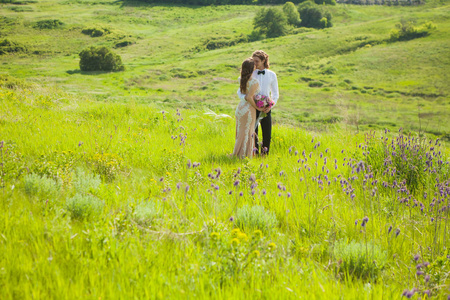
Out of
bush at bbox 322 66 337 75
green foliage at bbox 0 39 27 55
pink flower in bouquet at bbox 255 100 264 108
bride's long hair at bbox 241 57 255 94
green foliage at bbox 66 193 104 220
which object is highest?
green foliage at bbox 0 39 27 55

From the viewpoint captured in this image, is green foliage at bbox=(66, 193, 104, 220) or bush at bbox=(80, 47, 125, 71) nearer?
green foliage at bbox=(66, 193, 104, 220)

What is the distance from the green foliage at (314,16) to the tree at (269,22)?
1696 cm

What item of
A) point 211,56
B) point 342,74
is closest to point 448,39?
point 342,74

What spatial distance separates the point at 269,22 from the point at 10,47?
67792 mm

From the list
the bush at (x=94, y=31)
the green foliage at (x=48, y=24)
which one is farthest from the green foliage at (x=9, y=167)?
the bush at (x=94, y=31)

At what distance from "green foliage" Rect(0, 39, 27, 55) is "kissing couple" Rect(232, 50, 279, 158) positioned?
55.6m

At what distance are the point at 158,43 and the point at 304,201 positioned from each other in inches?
3168

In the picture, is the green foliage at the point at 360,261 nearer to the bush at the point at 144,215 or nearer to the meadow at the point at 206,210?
the meadow at the point at 206,210

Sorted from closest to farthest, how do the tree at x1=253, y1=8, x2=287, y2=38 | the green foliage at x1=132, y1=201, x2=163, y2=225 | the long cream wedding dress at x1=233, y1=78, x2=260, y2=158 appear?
the green foliage at x1=132, y1=201, x2=163, y2=225
the long cream wedding dress at x1=233, y1=78, x2=260, y2=158
the tree at x1=253, y1=8, x2=287, y2=38

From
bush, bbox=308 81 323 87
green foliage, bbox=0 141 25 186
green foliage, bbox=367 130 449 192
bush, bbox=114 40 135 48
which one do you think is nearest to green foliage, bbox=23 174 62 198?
green foliage, bbox=0 141 25 186

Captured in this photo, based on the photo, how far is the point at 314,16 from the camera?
100062 millimetres

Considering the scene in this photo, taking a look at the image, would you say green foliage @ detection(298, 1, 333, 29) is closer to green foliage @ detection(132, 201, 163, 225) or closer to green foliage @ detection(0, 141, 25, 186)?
green foliage @ detection(0, 141, 25, 186)

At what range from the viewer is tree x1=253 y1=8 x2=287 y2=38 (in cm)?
8856

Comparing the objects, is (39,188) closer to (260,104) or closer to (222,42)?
(260,104)
